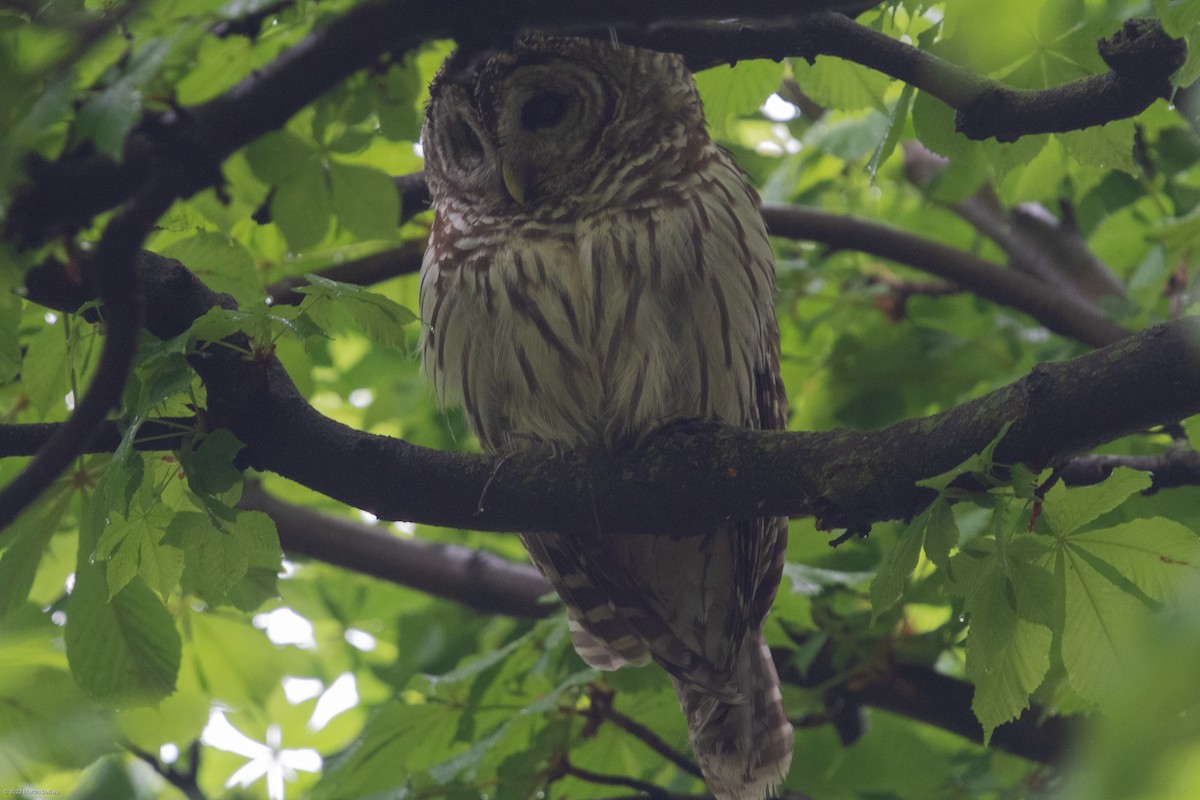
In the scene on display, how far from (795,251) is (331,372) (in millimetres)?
2105

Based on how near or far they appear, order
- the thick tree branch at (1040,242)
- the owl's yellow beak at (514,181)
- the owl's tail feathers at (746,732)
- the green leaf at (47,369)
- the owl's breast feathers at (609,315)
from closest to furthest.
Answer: the green leaf at (47,369)
the owl's breast feathers at (609,315)
the owl's yellow beak at (514,181)
the owl's tail feathers at (746,732)
the thick tree branch at (1040,242)

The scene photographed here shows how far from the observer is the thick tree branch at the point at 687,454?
203 cm

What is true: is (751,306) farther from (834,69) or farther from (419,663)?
(419,663)

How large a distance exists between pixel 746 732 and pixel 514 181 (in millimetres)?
1762

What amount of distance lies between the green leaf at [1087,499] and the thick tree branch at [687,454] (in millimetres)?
66

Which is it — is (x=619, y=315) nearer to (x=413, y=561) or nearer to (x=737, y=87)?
(x=737, y=87)

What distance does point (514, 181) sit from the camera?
11.6ft

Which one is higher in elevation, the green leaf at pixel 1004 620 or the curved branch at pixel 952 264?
the green leaf at pixel 1004 620

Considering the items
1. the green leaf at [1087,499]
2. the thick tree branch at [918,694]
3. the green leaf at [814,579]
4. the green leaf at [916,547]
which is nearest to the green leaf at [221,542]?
the green leaf at [916,547]

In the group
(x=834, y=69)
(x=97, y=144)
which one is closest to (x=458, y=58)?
(x=97, y=144)

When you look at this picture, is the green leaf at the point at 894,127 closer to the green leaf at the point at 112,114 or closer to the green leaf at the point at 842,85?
the green leaf at the point at 842,85

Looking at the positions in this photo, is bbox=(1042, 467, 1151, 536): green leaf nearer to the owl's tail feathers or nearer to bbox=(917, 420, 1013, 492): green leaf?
bbox=(917, 420, 1013, 492): green leaf

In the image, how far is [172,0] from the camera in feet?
5.14

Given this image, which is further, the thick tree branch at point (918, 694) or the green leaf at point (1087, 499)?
the thick tree branch at point (918, 694)
